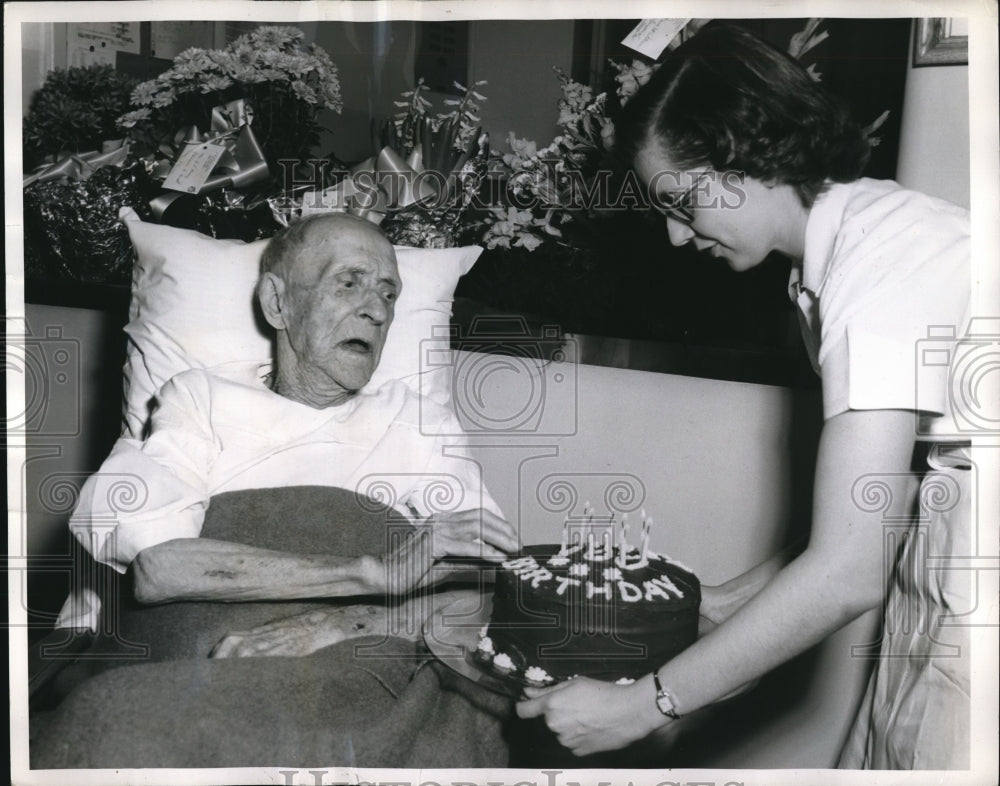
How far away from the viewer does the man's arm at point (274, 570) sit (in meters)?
1.28

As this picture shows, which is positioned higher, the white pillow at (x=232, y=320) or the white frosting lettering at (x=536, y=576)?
the white pillow at (x=232, y=320)

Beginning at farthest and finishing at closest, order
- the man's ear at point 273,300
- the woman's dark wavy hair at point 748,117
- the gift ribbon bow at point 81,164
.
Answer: the gift ribbon bow at point 81,164 < the man's ear at point 273,300 < the woman's dark wavy hair at point 748,117

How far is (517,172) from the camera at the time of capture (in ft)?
4.54

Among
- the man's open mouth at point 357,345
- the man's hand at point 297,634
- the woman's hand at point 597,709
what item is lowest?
the woman's hand at point 597,709

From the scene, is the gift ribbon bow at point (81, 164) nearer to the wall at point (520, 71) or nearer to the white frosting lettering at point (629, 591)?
the wall at point (520, 71)

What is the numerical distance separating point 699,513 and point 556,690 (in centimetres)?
34

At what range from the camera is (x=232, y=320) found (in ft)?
4.48

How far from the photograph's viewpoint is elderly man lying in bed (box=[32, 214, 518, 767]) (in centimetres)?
128

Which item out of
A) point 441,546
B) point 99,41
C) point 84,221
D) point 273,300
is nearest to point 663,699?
point 441,546

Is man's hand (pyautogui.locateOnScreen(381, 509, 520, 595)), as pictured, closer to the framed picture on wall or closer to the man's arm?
the man's arm

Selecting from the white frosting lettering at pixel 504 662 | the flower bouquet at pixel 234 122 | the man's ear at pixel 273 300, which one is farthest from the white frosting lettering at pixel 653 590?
the flower bouquet at pixel 234 122

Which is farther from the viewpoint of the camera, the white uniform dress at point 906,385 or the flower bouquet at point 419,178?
the flower bouquet at point 419,178

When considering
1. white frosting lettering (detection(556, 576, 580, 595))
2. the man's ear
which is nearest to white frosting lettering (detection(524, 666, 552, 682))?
white frosting lettering (detection(556, 576, 580, 595))

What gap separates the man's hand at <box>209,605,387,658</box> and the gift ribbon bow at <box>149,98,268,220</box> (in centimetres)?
68
